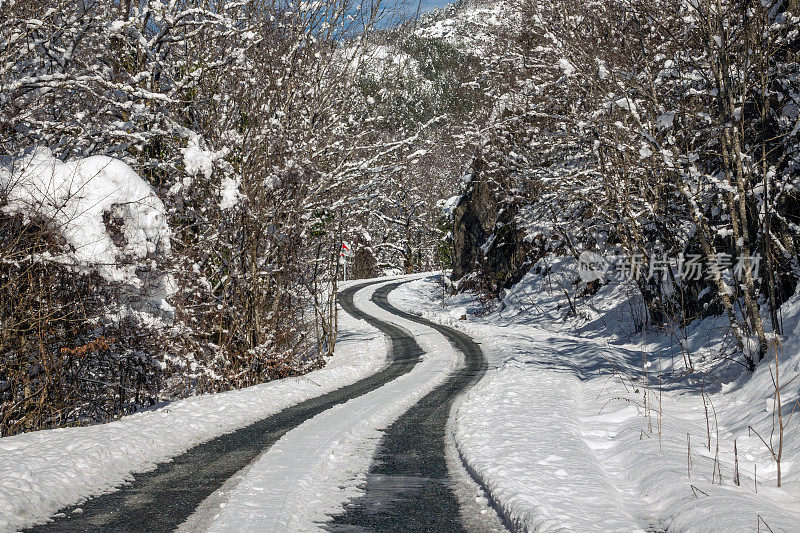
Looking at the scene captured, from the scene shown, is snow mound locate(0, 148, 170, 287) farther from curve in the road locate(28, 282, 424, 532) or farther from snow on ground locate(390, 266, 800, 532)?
snow on ground locate(390, 266, 800, 532)

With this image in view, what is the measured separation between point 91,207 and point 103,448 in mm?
3916

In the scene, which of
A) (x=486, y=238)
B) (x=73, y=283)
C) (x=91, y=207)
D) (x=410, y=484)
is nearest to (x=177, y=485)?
(x=410, y=484)

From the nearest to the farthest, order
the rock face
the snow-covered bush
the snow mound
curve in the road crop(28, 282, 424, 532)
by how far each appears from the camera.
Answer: curve in the road crop(28, 282, 424, 532), the snow-covered bush, the snow mound, the rock face

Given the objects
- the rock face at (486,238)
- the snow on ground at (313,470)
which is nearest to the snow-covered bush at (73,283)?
the snow on ground at (313,470)

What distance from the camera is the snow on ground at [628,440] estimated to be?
445cm

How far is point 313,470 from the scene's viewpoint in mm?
5637

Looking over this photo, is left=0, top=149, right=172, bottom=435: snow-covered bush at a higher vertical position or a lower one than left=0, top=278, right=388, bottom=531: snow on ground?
higher

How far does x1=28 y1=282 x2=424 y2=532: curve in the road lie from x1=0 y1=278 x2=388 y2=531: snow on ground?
18 centimetres

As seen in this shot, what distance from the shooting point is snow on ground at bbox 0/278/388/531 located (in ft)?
14.9

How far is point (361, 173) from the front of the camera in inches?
575

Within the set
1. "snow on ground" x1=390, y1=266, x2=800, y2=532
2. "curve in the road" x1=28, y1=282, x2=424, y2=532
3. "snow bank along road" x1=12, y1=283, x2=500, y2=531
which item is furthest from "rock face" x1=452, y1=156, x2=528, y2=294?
"curve in the road" x1=28, y1=282, x2=424, y2=532

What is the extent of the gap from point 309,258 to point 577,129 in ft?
25.7
